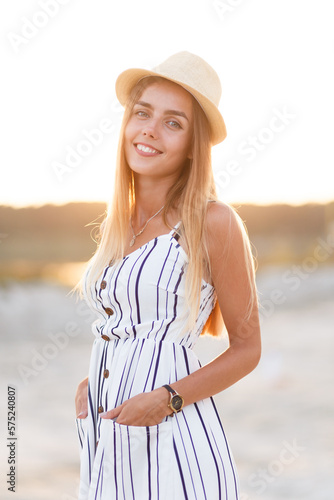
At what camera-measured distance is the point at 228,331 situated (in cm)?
195

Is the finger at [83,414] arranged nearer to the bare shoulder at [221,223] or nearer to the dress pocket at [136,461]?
the dress pocket at [136,461]

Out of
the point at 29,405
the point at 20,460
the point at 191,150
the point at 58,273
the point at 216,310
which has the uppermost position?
the point at 58,273

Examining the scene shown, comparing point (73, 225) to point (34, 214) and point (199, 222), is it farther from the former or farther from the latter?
point (199, 222)

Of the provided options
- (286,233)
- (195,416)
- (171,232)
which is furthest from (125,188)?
(286,233)

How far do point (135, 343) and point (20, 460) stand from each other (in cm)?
368

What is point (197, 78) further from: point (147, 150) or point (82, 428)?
point (82, 428)

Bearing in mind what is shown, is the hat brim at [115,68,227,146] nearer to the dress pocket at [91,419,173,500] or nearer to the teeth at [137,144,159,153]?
the teeth at [137,144,159,153]

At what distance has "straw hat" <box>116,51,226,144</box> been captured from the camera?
1.98 metres

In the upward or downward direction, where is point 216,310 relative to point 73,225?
downward

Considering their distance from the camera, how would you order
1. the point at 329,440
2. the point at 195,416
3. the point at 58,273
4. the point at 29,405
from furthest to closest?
the point at 58,273, the point at 29,405, the point at 329,440, the point at 195,416

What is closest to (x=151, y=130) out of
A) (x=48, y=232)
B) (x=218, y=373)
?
(x=218, y=373)

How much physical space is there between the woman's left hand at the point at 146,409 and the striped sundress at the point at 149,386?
2 cm

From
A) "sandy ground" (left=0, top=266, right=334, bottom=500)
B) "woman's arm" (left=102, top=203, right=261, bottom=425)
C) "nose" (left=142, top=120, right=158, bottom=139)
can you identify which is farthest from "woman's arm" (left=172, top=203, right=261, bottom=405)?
"sandy ground" (left=0, top=266, right=334, bottom=500)

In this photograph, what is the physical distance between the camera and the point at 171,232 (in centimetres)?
195
